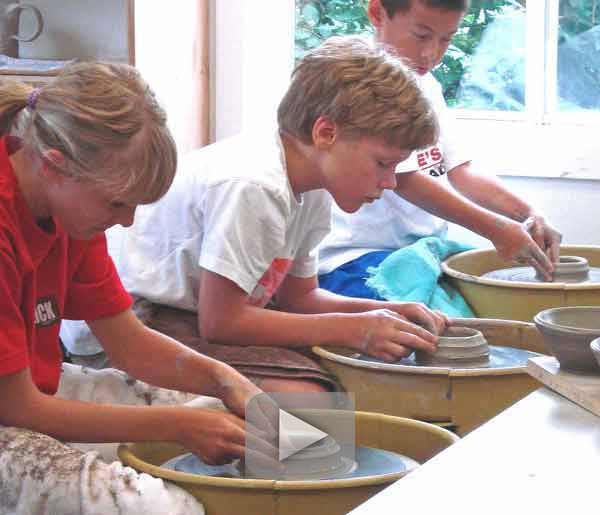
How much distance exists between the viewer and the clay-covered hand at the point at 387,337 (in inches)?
75.8

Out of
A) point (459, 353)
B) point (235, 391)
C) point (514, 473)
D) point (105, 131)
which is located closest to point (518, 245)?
point (459, 353)

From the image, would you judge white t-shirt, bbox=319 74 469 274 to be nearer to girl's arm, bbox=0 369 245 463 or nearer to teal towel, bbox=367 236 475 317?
teal towel, bbox=367 236 475 317

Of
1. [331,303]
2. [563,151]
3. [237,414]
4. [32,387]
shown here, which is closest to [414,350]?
[331,303]

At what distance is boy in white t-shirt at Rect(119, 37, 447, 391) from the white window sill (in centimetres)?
128

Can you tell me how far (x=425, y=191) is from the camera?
2.44 meters

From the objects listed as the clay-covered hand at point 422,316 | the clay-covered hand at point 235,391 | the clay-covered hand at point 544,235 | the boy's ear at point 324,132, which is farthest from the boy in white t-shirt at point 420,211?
the clay-covered hand at point 235,391

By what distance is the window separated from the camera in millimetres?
3225

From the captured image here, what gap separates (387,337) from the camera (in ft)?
6.33

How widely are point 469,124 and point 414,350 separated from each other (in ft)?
5.15

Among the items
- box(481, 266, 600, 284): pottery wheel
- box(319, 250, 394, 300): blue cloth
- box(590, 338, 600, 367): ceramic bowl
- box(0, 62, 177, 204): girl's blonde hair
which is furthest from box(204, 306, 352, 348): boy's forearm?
box(590, 338, 600, 367): ceramic bowl

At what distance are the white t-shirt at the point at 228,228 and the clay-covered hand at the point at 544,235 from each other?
25.7 inches

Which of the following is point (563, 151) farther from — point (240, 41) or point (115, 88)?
point (115, 88)
